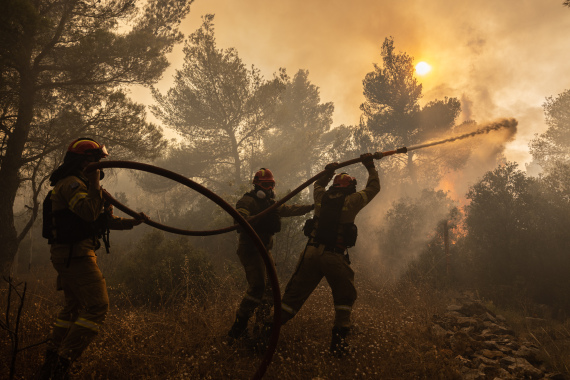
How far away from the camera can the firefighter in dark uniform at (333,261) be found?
419cm

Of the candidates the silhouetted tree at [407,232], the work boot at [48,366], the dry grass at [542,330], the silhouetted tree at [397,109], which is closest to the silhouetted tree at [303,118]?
the silhouetted tree at [397,109]

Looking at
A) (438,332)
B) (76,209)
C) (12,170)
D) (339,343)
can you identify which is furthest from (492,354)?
(12,170)

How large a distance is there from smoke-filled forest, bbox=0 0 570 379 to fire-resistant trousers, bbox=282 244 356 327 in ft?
1.61

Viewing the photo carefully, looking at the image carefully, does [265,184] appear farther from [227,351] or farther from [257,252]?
[227,351]

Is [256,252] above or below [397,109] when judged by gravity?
below

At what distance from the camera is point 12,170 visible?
7.68 m

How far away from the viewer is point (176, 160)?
64.6 ft

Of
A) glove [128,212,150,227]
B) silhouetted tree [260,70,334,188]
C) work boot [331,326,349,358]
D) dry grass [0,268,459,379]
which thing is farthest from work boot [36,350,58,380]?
silhouetted tree [260,70,334,188]

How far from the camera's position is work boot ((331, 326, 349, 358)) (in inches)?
157

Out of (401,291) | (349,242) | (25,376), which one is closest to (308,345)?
(349,242)

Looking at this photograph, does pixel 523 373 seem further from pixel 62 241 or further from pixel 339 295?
pixel 62 241

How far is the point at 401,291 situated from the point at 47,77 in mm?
11889

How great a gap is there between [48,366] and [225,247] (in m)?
9.68

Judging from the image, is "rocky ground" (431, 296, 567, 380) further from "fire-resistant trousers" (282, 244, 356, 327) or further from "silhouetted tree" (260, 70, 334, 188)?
"silhouetted tree" (260, 70, 334, 188)
